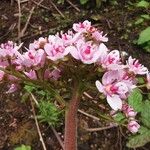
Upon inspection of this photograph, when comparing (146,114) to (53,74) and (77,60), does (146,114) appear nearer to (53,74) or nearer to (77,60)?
(53,74)

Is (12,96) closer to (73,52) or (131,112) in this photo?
(131,112)

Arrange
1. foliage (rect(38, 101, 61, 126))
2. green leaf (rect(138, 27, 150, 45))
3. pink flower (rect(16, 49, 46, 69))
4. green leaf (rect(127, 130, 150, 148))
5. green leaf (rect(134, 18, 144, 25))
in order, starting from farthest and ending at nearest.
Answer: green leaf (rect(134, 18, 144, 25)), green leaf (rect(138, 27, 150, 45)), foliage (rect(38, 101, 61, 126)), green leaf (rect(127, 130, 150, 148)), pink flower (rect(16, 49, 46, 69))

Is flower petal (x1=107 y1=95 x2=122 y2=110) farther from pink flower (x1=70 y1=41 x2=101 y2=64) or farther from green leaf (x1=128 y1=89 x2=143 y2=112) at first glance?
green leaf (x1=128 y1=89 x2=143 y2=112)

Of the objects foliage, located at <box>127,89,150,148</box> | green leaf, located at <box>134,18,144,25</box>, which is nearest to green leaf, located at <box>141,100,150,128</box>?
foliage, located at <box>127,89,150,148</box>

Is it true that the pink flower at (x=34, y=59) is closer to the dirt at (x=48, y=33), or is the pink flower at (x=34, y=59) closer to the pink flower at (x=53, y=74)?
the pink flower at (x=53, y=74)

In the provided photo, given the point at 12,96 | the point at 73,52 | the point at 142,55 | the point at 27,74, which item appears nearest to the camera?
the point at 73,52

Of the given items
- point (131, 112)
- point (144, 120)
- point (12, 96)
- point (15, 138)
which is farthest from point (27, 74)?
point (12, 96)

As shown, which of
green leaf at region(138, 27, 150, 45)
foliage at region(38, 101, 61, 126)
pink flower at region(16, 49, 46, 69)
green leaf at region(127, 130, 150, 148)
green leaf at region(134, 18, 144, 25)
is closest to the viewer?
pink flower at region(16, 49, 46, 69)

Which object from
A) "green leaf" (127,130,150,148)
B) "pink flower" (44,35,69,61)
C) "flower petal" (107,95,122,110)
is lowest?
"green leaf" (127,130,150,148)
